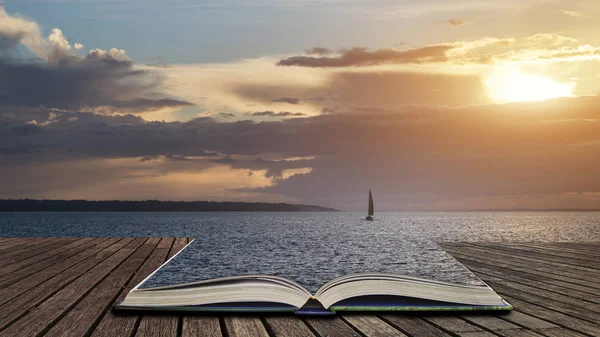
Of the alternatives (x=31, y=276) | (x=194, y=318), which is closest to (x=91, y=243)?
(x=31, y=276)

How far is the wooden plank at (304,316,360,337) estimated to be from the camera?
10.5 feet

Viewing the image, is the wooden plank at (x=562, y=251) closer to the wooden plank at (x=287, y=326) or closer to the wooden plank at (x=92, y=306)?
the wooden plank at (x=287, y=326)

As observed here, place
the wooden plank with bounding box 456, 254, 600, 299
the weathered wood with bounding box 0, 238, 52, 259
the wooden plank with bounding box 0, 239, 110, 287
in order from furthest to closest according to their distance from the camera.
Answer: the weathered wood with bounding box 0, 238, 52, 259 < the wooden plank with bounding box 0, 239, 110, 287 < the wooden plank with bounding box 456, 254, 600, 299

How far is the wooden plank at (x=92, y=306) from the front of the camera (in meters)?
3.43

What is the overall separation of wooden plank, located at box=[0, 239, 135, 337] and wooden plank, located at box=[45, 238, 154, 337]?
2.7 inches

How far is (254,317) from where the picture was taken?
362cm

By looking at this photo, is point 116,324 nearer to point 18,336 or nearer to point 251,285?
point 18,336

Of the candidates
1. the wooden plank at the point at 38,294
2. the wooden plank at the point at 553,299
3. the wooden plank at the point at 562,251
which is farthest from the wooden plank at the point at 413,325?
the wooden plank at the point at 562,251

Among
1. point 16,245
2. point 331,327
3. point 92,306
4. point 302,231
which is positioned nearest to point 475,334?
point 331,327

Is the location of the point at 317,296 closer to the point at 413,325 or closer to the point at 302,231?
the point at 413,325

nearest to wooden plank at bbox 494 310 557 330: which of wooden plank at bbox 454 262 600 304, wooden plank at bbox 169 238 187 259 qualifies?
wooden plank at bbox 454 262 600 304

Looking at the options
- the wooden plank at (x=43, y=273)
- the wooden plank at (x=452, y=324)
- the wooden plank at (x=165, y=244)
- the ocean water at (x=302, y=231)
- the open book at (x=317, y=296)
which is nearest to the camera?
the wooden plank at (x=452, y=324)

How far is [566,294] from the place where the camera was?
474 centimetres

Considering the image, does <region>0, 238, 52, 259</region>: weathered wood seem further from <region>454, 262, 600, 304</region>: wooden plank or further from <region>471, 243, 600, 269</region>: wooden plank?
<region>471, 243, 600, 269</region>: wooden plank
